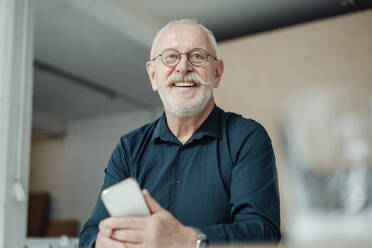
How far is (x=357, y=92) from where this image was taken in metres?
2.34

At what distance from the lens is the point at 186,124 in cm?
92

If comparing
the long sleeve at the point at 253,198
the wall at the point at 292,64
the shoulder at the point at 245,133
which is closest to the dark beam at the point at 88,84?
the wall at the point at 292,64

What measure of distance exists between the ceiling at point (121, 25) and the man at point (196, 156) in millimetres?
1657

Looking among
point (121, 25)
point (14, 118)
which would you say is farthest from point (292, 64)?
point (14, 118)

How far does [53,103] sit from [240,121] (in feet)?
12.2

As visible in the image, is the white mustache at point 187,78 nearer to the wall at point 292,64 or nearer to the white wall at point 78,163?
the wall at point 292,64

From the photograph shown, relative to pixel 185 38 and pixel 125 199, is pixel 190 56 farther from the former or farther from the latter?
pixel 125 199

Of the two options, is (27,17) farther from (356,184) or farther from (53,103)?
(53,103)

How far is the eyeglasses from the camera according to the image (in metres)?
0.87

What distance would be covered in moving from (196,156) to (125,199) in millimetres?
299

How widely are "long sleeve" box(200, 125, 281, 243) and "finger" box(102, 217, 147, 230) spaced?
11 cm

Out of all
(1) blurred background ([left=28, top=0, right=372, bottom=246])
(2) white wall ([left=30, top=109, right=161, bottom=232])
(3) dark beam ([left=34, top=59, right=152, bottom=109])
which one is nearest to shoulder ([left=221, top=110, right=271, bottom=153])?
(1) blurred background ([left=28, top=0, right=372, bottom=246])

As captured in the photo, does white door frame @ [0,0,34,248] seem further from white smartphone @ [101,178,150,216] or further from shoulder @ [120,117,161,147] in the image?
white smartphone @ [101,178,150,216]

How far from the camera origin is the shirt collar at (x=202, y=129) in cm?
88
